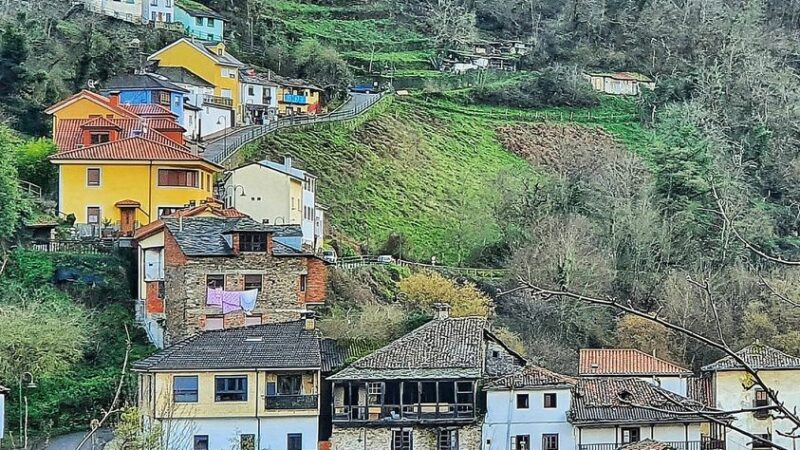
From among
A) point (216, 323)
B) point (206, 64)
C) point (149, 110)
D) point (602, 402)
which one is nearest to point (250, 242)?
point (216, 323)

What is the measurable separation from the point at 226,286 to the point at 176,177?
7454 mm

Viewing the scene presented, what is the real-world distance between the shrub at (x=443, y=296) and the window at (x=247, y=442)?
499 inches

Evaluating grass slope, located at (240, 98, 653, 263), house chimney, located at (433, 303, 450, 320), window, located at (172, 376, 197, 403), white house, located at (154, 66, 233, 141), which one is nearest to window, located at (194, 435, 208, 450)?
window, located at (172, 376, 197, 403)

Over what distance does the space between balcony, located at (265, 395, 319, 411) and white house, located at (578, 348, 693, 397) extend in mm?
9929

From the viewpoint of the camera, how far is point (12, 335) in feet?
106

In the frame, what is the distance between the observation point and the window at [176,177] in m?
41.7

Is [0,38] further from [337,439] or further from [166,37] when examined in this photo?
[337,439]

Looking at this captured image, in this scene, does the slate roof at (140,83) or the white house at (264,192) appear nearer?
the white house at (264,192)

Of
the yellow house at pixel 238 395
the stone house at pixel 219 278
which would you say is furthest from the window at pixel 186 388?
the stone house at pixel 219 278

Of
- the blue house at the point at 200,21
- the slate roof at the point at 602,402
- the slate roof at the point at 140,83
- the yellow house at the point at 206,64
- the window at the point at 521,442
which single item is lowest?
the window at the point at 521,442

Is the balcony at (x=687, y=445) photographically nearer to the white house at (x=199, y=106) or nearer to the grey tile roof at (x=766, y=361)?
the grey tile roof at (x=766, y=361)

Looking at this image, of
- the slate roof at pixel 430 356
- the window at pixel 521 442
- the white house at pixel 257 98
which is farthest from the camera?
the white house at pixel 257 98

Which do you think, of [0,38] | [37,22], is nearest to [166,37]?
[37,22]

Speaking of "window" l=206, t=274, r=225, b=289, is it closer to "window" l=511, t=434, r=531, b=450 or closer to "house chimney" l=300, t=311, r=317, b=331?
"house chimney" l=300, t=311, r=317, b=331
